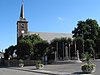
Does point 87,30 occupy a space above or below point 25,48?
above

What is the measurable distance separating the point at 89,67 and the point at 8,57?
69180mm

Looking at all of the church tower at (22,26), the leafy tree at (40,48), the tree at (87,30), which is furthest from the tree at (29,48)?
the church tower at (22,26)

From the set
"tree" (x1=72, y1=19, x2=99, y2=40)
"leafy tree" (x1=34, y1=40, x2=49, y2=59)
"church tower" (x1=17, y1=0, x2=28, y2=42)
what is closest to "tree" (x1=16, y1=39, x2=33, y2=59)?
"leafy tree" (x1=34, y1=40, x2=49, y2=59)

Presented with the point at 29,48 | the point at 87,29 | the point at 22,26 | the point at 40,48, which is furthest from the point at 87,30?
the point at 22,26

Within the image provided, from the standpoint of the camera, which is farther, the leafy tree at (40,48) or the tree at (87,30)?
the tree at (87,30)

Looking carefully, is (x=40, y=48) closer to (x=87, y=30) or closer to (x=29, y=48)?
(x=29, y=48)

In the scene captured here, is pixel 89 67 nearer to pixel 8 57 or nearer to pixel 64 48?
pixel 64 48

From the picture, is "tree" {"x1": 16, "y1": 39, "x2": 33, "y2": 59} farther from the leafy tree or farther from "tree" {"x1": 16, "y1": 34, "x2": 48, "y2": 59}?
the leafy tree

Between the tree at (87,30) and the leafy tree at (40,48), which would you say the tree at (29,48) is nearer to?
the leafy tree at (40,48)

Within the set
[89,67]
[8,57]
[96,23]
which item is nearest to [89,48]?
[96,23]

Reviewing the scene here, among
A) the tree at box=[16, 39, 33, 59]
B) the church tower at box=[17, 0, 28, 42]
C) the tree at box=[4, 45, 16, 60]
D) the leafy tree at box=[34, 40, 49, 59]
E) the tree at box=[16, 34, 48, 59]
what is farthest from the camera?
the church tower at box=[17, 0, 28, 42]

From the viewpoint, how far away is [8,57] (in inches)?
3733

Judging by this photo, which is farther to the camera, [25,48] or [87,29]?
[87,29]

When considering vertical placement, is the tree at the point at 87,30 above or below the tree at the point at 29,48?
above
